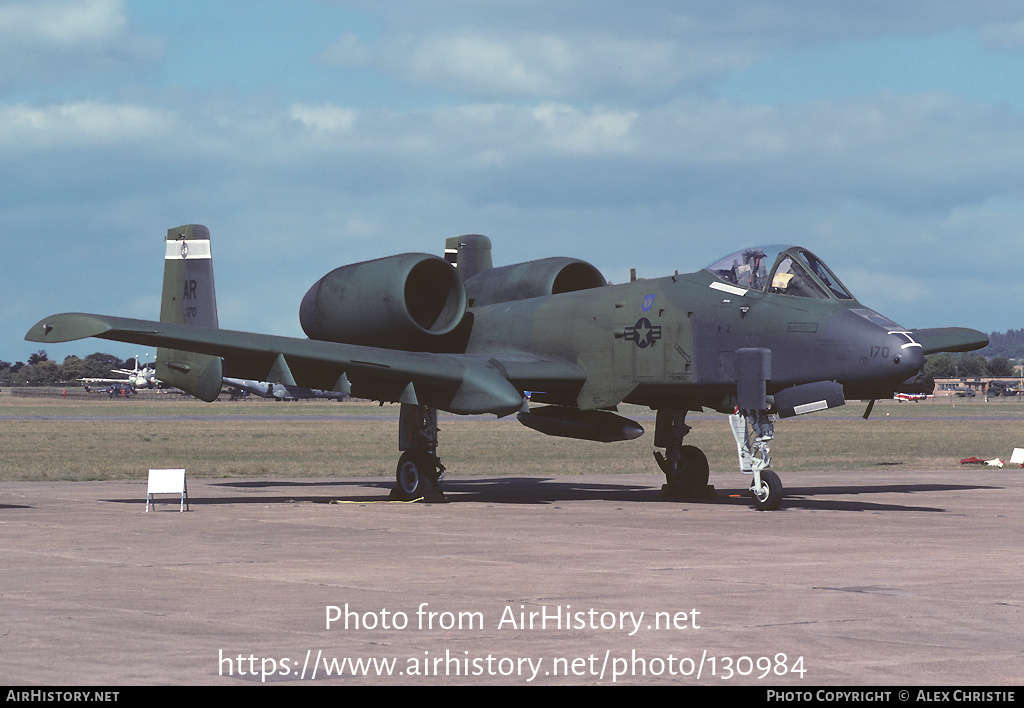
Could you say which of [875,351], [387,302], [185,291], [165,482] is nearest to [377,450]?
[185,291]

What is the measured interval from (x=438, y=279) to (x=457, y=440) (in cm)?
3121

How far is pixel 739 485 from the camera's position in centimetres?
2798

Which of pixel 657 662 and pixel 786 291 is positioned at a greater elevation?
pixel 786 291

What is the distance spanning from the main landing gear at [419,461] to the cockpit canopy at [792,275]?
6061 mm

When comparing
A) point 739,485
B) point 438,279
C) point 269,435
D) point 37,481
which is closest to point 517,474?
point 739,485

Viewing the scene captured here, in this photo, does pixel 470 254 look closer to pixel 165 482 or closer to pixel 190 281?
pixel 190 281

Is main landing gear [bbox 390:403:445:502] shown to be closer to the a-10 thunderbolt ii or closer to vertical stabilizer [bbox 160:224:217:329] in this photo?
the a-10 thunderbolt ii

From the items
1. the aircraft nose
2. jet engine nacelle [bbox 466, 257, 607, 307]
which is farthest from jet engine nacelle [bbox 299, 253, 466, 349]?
the aircraft nose

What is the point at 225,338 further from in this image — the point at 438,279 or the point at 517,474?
the point at 517,474

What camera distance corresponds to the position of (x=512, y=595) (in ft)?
35.4

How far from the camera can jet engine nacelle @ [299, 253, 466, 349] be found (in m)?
23.5

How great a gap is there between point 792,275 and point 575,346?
4318 millimetres

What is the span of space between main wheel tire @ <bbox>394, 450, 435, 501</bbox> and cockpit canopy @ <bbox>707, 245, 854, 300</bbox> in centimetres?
633

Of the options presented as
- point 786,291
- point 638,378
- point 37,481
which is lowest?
point 37,481
